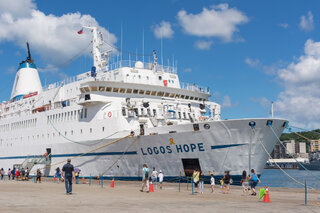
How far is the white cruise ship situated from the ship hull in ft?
0.17

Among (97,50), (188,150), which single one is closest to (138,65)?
(97,50)

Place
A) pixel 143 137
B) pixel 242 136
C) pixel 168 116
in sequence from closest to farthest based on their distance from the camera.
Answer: pixel 242 136 → pixel 143 137 → pixel 168 116

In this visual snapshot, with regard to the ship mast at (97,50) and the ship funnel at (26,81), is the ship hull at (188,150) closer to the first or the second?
the ship mast at (97,50)

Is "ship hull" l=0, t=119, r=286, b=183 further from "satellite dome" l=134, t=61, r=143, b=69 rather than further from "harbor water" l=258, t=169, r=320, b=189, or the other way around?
"satellite dome" l=134, t=61, r=143, b=69

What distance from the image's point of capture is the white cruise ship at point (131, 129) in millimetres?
20297

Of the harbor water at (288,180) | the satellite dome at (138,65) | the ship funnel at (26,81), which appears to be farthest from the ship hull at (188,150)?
the ship funnel at (26,81)

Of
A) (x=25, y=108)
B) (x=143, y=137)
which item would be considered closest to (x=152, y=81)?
(x=143, y=137)

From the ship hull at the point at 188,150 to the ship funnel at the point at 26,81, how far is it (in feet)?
56.0

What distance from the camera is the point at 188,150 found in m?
21.3

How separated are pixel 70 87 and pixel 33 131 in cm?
588

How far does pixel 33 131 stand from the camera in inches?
1289

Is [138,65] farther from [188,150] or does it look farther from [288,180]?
[288,180]

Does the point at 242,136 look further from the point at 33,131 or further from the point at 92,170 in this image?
the point at 33,131

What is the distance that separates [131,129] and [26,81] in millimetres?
21118
